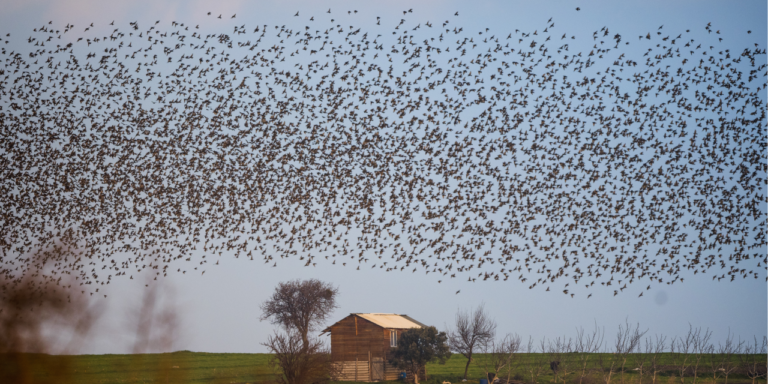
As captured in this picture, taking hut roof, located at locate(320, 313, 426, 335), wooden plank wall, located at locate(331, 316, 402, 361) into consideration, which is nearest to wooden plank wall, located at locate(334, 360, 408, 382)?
wooden plank wall, located at locate(331, 316, 402, 361)

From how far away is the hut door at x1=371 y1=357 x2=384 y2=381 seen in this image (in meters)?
54.4

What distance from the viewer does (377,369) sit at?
181 ft

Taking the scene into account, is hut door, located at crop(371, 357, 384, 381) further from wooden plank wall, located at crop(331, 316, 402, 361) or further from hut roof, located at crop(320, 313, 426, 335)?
hut roof, located at crop(320, 313, 426, 335)

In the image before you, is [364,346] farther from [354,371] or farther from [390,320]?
[390,320]

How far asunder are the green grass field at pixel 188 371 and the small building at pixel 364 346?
4.76 m

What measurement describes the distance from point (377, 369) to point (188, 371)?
17.5 metres

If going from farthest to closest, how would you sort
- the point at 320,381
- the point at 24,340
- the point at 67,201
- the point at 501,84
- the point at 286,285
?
the point at 286,285 → the point at 320,381 → the point at 67,201 → the point at 501,84 → the point at 24,340

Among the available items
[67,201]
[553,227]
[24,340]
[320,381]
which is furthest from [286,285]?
[24,340]

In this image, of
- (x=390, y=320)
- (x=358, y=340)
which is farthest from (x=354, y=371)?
(x=390, y=320)

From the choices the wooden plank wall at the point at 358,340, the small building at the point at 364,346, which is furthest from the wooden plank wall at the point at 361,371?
the wooden plank wall at the point at 358,340

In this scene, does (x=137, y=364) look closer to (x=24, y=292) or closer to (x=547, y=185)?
(x=24, y=292)

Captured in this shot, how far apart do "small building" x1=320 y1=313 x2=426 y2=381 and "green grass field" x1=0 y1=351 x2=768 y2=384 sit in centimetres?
476

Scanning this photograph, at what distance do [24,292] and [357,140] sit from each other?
12.5m

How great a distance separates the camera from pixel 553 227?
23.8 m
